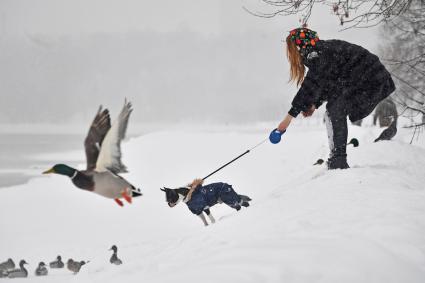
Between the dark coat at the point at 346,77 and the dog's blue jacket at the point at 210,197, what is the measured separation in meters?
1.76

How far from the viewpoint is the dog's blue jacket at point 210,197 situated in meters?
A: 5.41

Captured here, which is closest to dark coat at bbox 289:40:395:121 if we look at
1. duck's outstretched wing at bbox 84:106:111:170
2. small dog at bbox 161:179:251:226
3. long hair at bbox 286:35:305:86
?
long hair at bbox 286:35:305:86

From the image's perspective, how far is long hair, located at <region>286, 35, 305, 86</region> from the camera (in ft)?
17.4

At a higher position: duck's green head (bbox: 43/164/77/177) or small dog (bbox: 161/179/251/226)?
duck's green head (bbox: 43/164/77/177)

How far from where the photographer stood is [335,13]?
482 centimetres

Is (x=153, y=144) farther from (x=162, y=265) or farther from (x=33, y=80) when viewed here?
(x=33, y=80)

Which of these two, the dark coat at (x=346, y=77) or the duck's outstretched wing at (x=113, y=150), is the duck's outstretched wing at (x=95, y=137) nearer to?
the duck's outstretched wing at (x=113, y=150)

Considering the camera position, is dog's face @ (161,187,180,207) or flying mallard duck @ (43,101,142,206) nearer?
flying mallard duck @ (43,101,142,206)

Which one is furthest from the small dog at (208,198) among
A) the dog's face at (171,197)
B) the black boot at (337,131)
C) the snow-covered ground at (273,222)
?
the black boot at (337,131)

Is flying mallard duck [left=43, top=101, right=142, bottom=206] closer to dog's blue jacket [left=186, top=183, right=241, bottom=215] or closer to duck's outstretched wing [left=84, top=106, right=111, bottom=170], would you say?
duck's outstretched wing [left=84, top=106, right=111, bottom=170]

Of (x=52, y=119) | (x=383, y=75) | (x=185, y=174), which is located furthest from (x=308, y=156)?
(x=52, y=119)

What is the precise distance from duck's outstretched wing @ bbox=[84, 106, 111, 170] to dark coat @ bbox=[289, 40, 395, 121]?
397 cm

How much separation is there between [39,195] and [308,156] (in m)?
16.0

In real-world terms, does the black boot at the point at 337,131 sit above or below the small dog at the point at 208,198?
above
